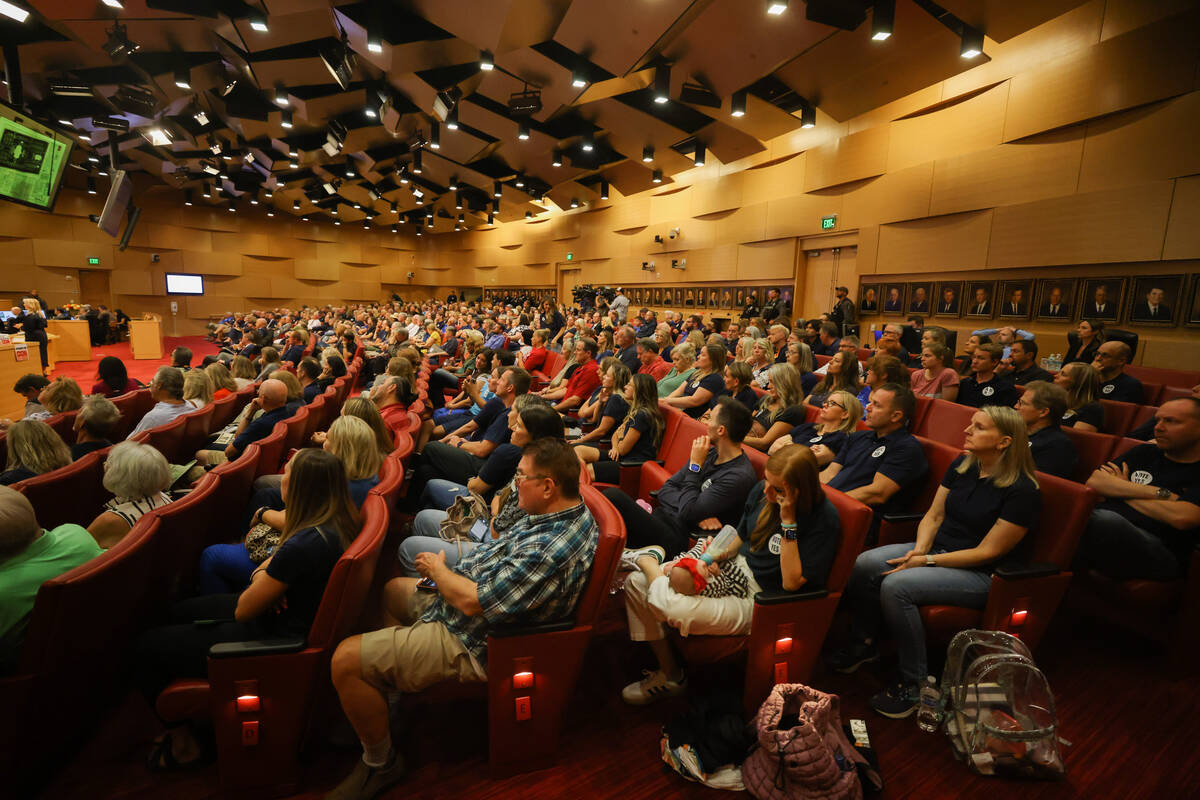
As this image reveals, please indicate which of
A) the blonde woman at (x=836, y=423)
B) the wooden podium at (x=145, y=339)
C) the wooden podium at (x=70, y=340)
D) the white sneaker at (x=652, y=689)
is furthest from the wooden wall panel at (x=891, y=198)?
the wooden podium at (x=70, y=340)

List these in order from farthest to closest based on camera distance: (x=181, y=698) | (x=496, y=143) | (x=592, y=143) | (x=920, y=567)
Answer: (x=496, y=143), (x=592, y=143), (x=920, y=567), (x=181, y=698)

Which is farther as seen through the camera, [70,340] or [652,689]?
[70,340]

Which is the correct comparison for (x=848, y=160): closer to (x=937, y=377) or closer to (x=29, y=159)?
(x=937, y=377)

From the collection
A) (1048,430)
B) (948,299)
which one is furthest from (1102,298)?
(1048,430)

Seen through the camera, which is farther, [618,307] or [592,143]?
[618,307]

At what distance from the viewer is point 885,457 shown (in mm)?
2463

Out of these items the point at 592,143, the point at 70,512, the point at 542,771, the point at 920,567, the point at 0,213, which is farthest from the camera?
the point at 0,213

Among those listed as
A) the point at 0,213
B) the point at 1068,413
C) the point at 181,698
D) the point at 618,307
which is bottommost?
the point at 181,698

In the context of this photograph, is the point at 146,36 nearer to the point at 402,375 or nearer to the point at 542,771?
the point at 402,375

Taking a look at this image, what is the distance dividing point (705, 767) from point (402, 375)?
11.5ft

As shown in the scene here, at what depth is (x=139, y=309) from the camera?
58.6 feet

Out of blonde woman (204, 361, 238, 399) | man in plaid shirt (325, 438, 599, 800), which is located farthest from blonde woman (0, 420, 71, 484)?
man in plaid shirt (325, 438, 599, 800)

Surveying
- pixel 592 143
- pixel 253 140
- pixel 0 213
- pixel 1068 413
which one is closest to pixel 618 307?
pixel 592 143

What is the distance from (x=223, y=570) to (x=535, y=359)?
4.83 m
